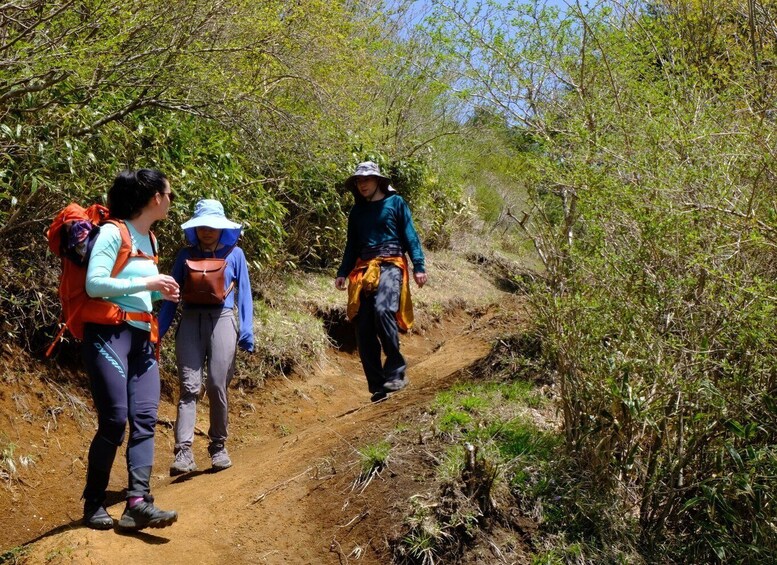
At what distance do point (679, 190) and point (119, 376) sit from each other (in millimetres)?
2887

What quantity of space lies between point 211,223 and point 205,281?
14.9 inches

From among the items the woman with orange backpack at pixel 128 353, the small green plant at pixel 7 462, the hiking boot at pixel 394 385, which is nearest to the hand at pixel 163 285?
the woman with orange backpack at pixel 128 353

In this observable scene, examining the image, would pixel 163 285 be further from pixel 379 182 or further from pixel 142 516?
pixel 379 182

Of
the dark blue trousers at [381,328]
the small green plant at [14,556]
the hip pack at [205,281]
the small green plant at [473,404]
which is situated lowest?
the small green plant at [473,404]

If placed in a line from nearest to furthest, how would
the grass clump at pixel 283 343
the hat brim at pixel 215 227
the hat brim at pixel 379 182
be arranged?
1. the hat brim at pixel 215 227
2. the hat brim at pixel 379 182
3. the grass clump at pixel 283 343

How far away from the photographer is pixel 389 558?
4.21 m

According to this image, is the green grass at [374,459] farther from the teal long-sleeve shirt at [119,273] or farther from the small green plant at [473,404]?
the teal long-sleeve shirt at [119,273]

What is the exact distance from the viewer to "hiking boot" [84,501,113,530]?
4129 mm

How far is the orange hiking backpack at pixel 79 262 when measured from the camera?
4031 mm

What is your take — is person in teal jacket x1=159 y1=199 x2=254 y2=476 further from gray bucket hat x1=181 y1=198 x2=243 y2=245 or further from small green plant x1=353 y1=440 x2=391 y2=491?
small green plant x1=353 y1=440 x2=391 y2=491

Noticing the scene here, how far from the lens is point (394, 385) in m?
6.79

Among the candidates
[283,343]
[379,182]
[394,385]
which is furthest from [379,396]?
[283,343]

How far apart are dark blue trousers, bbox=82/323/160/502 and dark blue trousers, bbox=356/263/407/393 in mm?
2604

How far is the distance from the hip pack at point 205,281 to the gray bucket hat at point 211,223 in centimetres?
19
